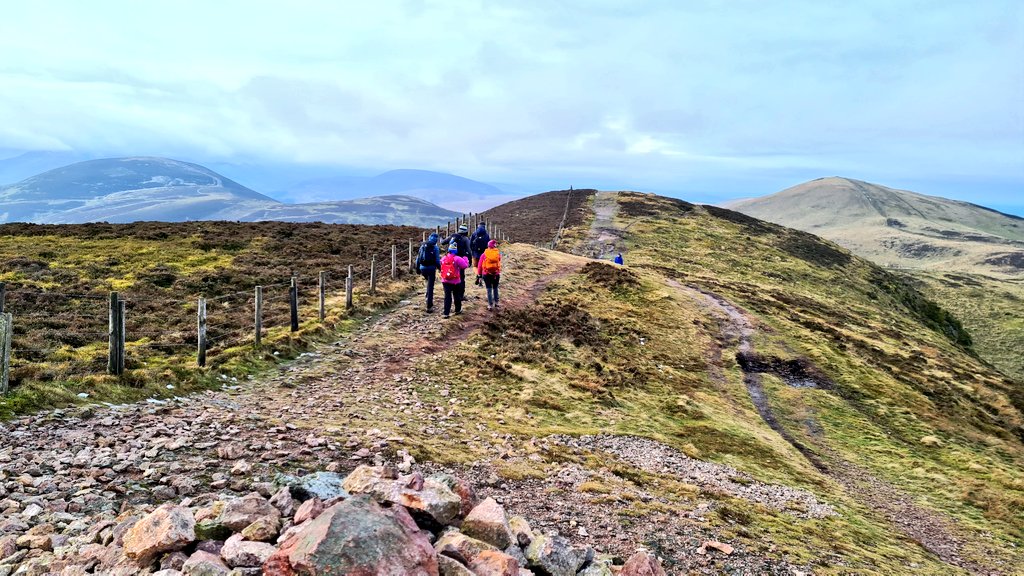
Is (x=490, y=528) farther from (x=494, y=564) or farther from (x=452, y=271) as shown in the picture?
(x=452, y=271)

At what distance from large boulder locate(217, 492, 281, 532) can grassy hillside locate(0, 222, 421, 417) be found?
7.26 meters

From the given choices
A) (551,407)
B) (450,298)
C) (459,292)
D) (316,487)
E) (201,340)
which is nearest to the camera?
(316,487)

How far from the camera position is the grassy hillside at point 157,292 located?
1362cm

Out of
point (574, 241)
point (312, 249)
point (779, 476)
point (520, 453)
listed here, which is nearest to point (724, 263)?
point (574, 241)

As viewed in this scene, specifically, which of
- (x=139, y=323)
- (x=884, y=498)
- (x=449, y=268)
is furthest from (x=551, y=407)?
(x=139, y=323)

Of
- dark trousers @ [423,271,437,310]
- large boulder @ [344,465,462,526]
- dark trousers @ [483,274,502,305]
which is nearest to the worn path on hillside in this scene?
large boulder @ [344,465,462,526]

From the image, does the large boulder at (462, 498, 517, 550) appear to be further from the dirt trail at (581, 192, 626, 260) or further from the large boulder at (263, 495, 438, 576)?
the dirt trail at (581, 192, 626, 260)

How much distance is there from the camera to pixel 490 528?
7039 millimetres

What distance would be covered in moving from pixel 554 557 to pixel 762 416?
67.7ft

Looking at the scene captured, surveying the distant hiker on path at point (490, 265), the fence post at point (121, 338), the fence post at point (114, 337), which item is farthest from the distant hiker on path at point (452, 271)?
the fence post at point (114, 337)

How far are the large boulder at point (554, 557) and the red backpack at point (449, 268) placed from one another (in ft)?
52.9

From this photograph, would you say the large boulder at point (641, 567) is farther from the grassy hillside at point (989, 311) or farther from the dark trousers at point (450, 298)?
the grassy hillside at point (989, 311)

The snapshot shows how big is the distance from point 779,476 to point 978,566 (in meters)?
4.97

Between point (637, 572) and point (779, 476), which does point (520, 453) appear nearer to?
point (637, 572)
